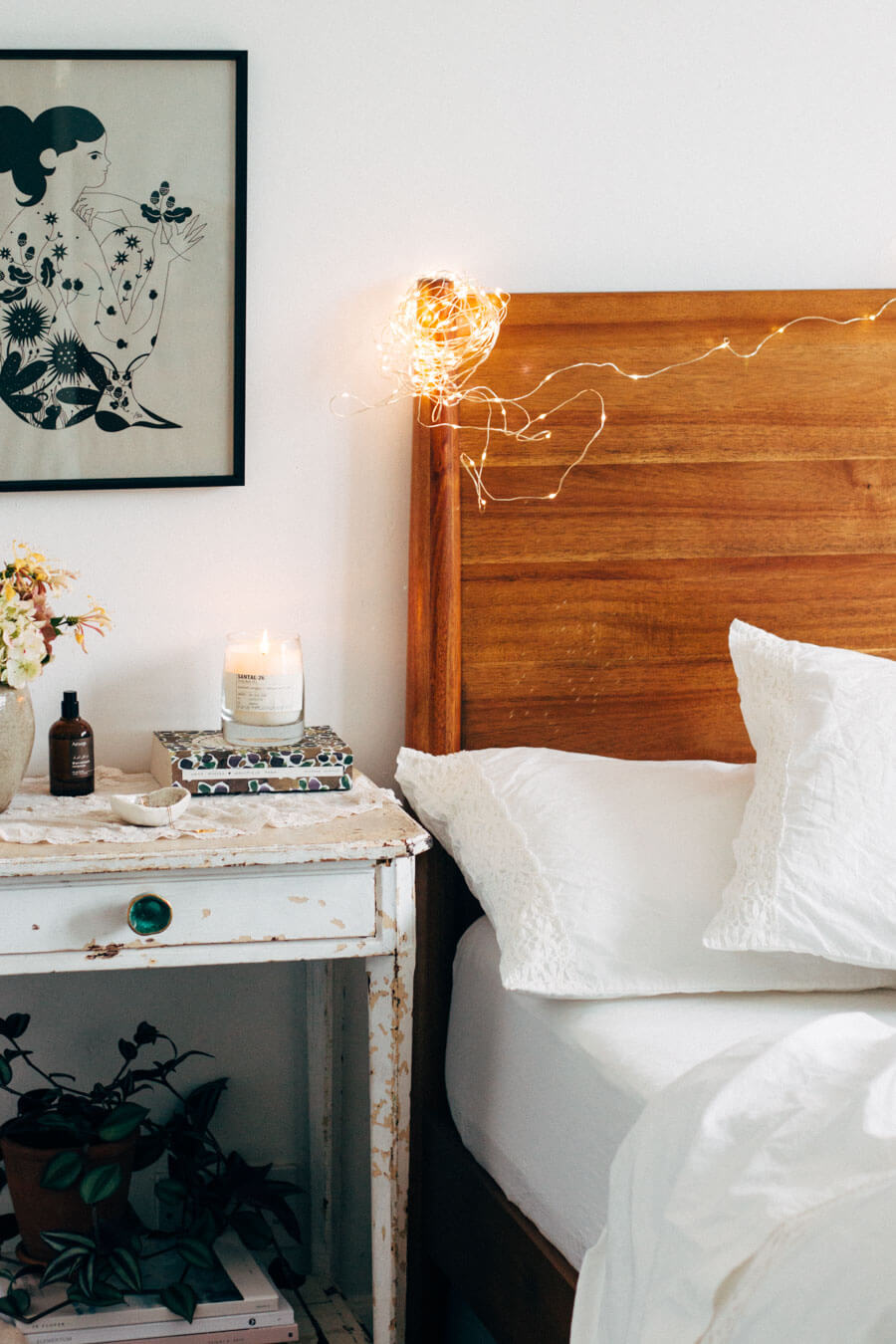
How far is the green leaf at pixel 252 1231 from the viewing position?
4.96 feet

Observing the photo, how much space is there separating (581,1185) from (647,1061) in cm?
14

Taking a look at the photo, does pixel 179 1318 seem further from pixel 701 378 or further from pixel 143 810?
pixel 701 378

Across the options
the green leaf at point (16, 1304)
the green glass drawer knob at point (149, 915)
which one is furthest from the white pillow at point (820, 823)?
the green leaf at point (16, 1304)

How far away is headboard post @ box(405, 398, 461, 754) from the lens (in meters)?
1.62

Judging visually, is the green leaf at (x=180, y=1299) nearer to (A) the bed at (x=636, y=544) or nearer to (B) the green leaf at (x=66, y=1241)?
(B) the green leaf at (x=66, y=1241)

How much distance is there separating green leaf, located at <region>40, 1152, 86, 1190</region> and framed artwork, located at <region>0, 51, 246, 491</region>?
32.8 inches

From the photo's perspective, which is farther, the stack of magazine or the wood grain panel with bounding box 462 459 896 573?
the wood grain panel with bounding box 462 459 896 573

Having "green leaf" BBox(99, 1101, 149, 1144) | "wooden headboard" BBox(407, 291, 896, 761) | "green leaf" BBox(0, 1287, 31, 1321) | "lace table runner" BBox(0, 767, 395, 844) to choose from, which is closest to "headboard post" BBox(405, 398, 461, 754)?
"wooden headboard" BBox(407, 291, 896, 761)

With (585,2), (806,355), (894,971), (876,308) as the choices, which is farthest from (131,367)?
(894,971)

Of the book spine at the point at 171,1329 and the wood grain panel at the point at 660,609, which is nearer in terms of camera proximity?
the book spine at the point at 171,1329

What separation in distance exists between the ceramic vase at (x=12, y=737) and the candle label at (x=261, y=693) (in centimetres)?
25

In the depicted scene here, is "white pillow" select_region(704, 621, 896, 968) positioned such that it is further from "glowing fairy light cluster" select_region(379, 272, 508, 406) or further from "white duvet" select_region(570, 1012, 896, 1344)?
"glowing fairy light cluster" select_region(379, 272, 508, 406)

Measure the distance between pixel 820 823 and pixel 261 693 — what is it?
0.68 m

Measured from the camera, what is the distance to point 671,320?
5.54 ft
